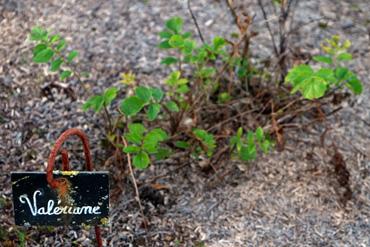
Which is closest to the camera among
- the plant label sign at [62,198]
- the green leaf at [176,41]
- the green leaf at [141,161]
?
the plant label sign at [62,198]

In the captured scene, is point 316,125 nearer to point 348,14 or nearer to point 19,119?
point 348,14

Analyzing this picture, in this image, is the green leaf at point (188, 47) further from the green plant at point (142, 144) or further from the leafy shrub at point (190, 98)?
the green plant at point (142, 144)

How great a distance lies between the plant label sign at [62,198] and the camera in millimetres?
1522

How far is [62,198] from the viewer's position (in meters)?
1.54

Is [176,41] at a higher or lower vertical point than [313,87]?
higher

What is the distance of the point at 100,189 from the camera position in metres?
1.55

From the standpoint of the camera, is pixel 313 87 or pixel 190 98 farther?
pixel 190 98

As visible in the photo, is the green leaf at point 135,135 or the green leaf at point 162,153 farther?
the green leaf at point 162,153

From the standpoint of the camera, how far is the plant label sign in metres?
1.52

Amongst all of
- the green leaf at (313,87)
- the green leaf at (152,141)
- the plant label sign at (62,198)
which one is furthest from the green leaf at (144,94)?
the green leaf at (313,87)

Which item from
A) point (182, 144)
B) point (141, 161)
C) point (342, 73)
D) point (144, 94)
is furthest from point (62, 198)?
point (342, 73)

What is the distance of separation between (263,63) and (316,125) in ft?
1.05

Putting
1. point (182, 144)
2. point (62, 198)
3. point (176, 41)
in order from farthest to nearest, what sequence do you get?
1. point (182, 144)
2. point (176, 41)
3. point (62, 198)

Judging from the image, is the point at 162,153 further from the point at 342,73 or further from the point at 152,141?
the point at 342,73
